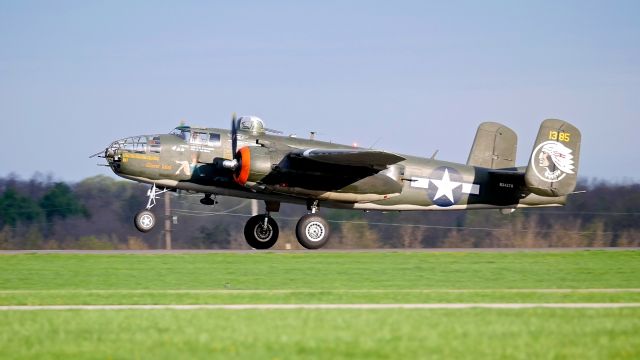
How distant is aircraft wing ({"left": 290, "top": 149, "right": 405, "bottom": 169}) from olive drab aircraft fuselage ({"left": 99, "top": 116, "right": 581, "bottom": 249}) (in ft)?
0.09

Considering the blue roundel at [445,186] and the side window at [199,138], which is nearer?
the side window at [199,138]

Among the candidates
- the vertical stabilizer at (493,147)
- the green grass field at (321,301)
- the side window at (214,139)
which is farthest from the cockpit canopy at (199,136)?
the vertical stabilizer at (493,147)

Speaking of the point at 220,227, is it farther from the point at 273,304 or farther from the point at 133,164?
the point at 273,304

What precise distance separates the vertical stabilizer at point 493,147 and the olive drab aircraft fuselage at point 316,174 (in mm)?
1341

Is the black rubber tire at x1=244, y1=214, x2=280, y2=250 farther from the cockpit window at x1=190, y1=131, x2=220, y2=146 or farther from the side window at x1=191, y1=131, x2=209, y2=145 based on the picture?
the side window at x1=191, y1=131, x2=209, y2=145

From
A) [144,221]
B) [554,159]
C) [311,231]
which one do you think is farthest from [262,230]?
[554,159]

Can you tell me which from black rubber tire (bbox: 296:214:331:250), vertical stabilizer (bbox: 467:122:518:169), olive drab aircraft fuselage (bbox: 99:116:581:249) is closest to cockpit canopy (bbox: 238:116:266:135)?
olive drab aircraft fuselage (bbox: 99:116:581:249)

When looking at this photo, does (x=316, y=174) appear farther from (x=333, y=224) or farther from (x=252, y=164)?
(x=333, y=224)

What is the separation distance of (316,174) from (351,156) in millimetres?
1536

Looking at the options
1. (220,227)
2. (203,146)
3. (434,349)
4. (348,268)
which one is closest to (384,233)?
(220,227)

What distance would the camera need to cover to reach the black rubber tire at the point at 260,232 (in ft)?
95.0

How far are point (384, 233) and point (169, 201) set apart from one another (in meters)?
9.39

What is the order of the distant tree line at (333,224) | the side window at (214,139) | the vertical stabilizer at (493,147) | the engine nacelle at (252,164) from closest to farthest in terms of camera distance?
the engine nacelle at (252,164) < the side window at (214,139) < the vertical stabilizer at (493,147) < the distant tree line at (333,224)

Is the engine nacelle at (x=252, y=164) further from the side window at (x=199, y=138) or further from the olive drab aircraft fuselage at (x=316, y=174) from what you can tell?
the side window at (x=199, y=138)
